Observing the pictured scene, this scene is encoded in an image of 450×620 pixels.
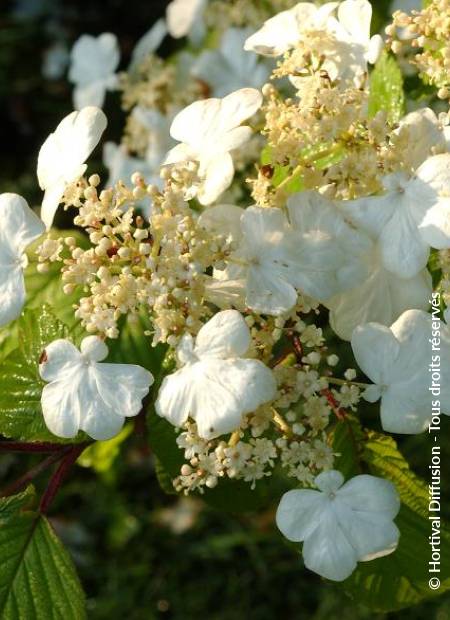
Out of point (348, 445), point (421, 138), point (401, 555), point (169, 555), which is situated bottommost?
point (169, 555)

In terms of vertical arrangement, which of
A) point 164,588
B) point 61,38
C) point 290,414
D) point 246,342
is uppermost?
point 246,342

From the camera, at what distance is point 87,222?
0.94 meters

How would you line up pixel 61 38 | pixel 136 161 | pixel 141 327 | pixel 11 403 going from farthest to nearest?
pixel 61 38
pixel 136 161
pixel 141 327
pixel 11 403

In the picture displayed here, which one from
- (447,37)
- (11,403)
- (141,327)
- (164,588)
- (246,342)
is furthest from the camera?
(164,588)

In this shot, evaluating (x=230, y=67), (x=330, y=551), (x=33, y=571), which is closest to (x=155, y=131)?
(x=230, y=67)

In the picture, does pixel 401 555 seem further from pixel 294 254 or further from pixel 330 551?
pixel 294 254

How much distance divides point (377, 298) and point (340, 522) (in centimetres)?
23

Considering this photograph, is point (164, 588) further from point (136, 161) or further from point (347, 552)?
point (347, 552)

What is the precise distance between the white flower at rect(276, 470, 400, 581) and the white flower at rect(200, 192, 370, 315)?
0.60 ft

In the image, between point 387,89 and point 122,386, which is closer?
point 122,386

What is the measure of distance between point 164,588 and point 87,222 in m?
1.50

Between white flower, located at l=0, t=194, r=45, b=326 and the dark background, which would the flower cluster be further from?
the dark background

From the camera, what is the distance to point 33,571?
1.12 m

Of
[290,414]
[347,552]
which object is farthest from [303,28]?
[347,552]
